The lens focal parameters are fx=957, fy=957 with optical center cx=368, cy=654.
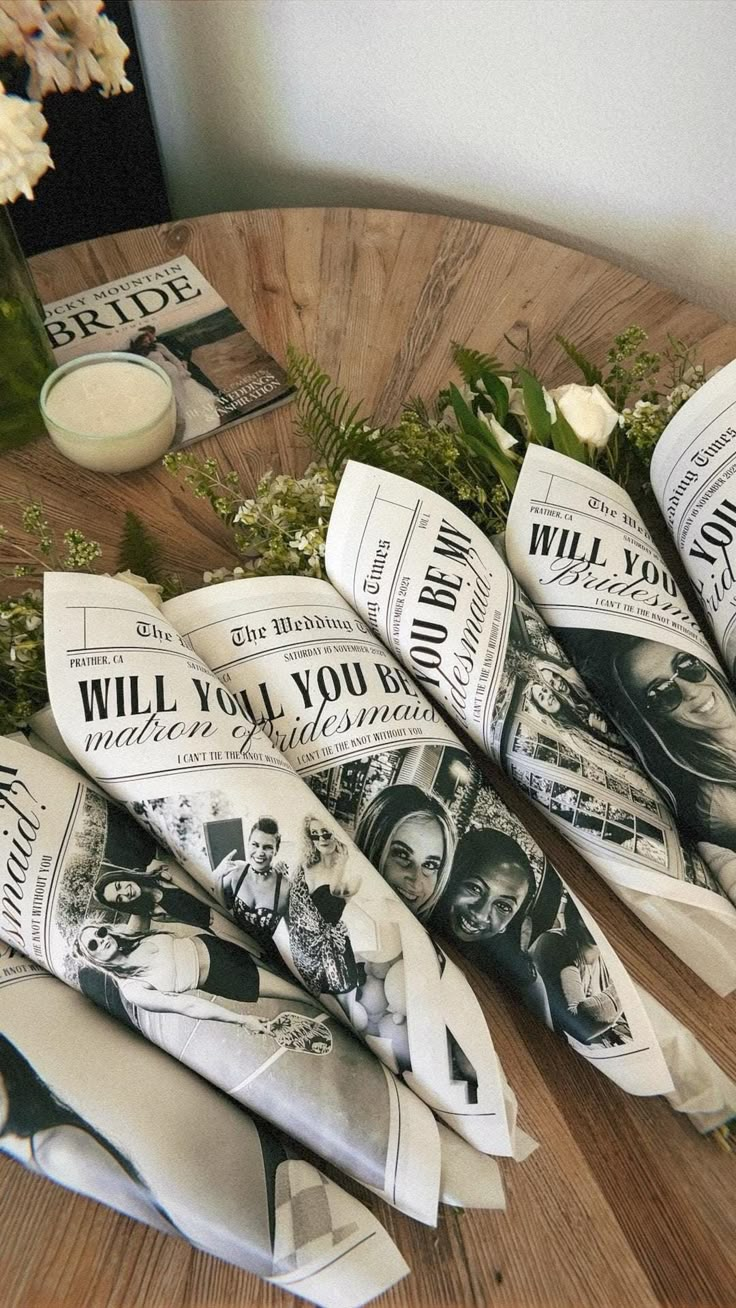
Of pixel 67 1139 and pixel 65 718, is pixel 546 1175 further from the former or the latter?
pixel 65 718

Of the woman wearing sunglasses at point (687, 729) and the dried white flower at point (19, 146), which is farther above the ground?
the dried white flower at point (19, 146)

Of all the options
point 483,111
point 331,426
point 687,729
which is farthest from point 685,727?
point 483,111

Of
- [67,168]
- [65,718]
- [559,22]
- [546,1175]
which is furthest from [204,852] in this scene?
[67,168]

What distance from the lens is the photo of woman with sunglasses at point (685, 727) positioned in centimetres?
57

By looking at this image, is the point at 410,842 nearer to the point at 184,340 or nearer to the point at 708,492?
the point at 708,492

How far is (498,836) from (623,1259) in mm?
211

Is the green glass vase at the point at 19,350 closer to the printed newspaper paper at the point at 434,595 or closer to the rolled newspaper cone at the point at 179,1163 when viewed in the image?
the printed newspaper paper at the point at 434,595

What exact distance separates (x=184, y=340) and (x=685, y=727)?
23.9 inches

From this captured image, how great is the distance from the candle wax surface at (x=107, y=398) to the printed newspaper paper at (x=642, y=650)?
1.12 feet

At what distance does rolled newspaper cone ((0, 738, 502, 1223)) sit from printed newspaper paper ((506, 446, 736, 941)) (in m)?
0.21

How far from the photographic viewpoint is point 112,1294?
445 millimetres

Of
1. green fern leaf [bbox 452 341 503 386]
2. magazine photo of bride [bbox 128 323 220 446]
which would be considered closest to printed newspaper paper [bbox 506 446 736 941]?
green fern leaf [bbox 452 341 503 386]

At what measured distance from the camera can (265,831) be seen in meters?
0.52

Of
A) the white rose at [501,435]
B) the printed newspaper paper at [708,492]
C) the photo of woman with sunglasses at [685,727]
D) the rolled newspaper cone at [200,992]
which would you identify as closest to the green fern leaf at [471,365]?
the white rose at [501,435]
